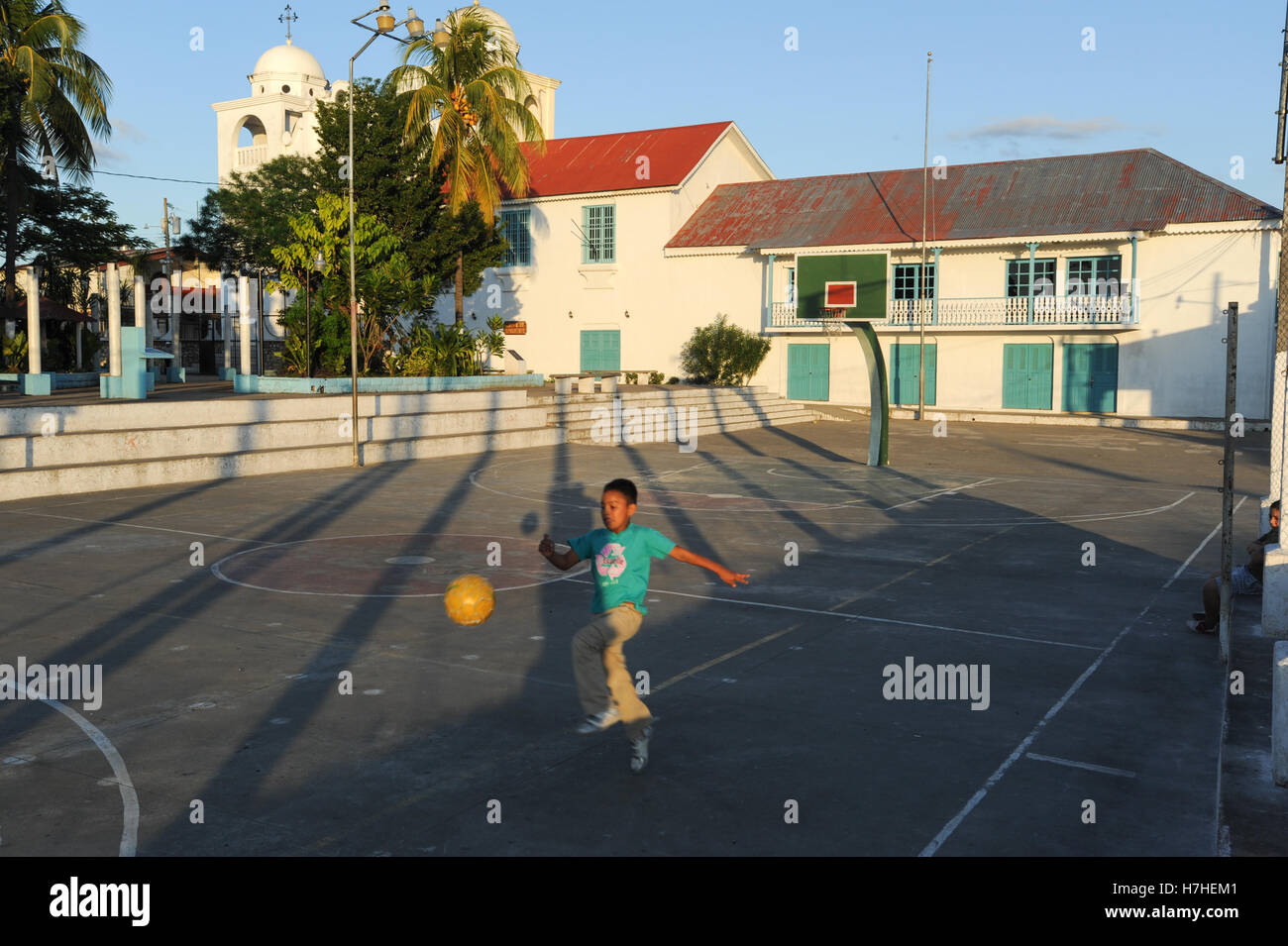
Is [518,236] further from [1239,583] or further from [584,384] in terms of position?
[1239,583]

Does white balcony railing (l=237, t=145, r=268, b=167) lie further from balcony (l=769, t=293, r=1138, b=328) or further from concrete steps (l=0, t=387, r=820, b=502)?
concrete steps (l=0, t=387, r=820, b=502)

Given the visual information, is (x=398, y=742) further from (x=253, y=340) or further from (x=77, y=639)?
(x=253, y=340)

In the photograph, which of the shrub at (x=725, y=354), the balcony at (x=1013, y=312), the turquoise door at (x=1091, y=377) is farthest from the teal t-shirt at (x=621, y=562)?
the shrub at (x=725, y=354)

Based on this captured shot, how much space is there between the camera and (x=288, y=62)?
5797 centimetres

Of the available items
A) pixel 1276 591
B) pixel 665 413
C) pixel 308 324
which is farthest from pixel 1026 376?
pixel 1276 591

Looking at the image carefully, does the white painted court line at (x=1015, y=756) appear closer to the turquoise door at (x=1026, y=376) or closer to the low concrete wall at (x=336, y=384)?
the low concrete wall at (x=336, y=384)

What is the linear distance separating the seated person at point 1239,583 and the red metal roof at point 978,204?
95.9 feet

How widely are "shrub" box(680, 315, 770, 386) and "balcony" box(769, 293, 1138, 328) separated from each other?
1594 mm

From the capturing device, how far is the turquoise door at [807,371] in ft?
141

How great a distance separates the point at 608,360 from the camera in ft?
151

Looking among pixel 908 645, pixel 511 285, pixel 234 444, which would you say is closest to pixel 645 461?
pixel 234 444

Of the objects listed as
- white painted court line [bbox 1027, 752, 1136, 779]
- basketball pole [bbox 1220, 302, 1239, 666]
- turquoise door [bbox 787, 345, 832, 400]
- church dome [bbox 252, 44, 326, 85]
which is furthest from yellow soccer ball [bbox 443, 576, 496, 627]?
church dome [bbox 252, 44, 326, 85]

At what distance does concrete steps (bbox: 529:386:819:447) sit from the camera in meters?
30.1

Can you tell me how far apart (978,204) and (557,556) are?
3745cm
